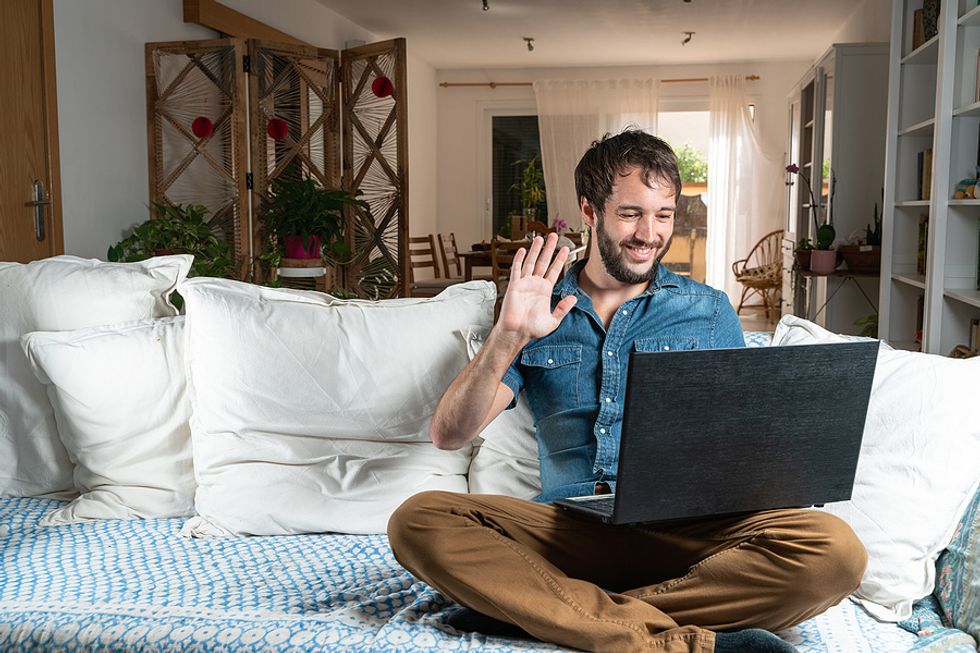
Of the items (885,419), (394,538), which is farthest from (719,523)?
(394,538)

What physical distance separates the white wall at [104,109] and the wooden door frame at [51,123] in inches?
3.1

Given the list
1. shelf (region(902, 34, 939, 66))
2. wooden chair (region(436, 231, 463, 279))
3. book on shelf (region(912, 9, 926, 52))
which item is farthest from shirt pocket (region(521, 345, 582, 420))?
wooden chair (region(436, 231, 463, 279))

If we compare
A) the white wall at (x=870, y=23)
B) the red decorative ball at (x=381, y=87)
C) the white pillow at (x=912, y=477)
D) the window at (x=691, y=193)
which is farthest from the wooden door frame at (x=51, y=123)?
the window at (x=691, y=193)

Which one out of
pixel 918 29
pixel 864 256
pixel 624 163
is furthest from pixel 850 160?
pixel 624 163

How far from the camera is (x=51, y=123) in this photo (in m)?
3.82

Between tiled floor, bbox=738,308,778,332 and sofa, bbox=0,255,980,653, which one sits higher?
sofa, bbox=0,255,980,653

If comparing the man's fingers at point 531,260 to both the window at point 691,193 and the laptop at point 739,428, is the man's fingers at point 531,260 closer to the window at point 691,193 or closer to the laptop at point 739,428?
the laptop at point 739,428

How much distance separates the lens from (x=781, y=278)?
26.7ft

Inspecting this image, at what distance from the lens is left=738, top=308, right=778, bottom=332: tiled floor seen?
768cm

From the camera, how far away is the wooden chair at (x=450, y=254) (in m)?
8.08

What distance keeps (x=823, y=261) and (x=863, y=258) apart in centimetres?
21

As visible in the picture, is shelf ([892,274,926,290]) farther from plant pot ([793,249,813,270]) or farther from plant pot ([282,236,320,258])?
plant pot ([282,236,320,258])

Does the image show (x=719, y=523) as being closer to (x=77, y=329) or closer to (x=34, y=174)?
(x=77, y=329)

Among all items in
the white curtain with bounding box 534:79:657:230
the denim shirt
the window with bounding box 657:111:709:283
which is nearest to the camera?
the denim shirt
